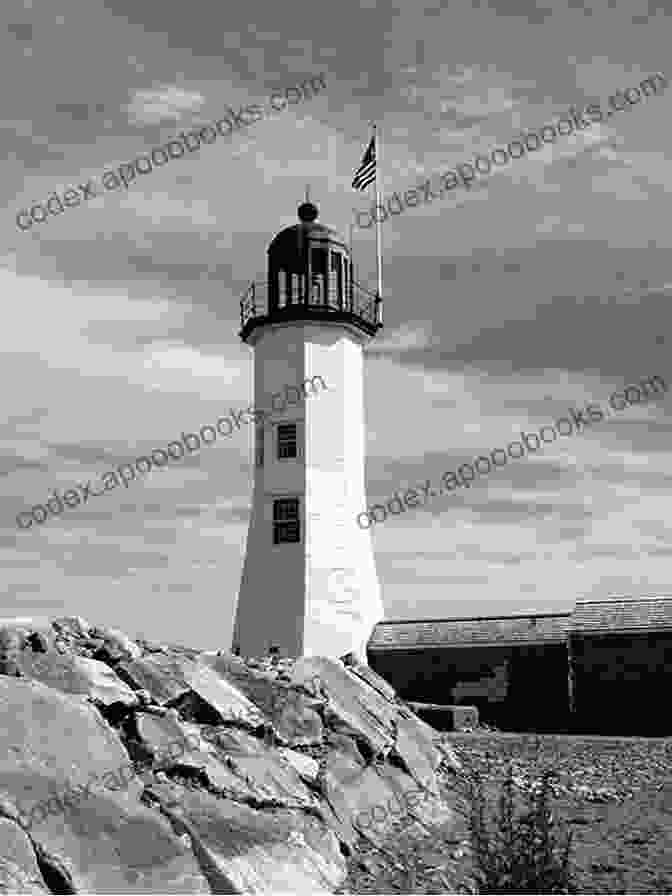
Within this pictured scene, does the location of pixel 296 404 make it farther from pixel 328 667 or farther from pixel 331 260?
pixel 328 667

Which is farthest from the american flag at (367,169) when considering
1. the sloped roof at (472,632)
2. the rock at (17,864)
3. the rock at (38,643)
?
the rock at (17,864)

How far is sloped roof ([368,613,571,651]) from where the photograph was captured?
91.1 ft

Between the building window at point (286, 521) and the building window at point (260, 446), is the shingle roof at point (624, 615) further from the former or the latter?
the building window at point (260, 446)

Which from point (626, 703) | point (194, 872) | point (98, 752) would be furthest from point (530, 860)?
point (626, 703)

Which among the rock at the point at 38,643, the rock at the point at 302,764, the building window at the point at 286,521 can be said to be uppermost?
the building window at the point at 286,521

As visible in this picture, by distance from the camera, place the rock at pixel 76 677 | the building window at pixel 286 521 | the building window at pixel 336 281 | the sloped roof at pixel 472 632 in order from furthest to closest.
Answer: the building window at pixel 336 281, the building window at pixel 286 521, the sloped roof at pixel 472 632, the rock at pixel 76 677

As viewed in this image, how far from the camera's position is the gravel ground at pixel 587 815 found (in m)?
10.4

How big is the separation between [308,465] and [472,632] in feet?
23.3

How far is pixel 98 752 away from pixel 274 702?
13.8 ft

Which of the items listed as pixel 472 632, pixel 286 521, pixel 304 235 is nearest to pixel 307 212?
pixel 304 235

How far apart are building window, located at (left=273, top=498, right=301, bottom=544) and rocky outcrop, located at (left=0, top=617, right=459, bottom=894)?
12.2 metres

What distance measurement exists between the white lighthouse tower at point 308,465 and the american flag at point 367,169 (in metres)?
1.85

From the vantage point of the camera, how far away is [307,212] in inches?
1222

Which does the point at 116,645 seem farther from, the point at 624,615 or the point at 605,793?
the point at 624,615
